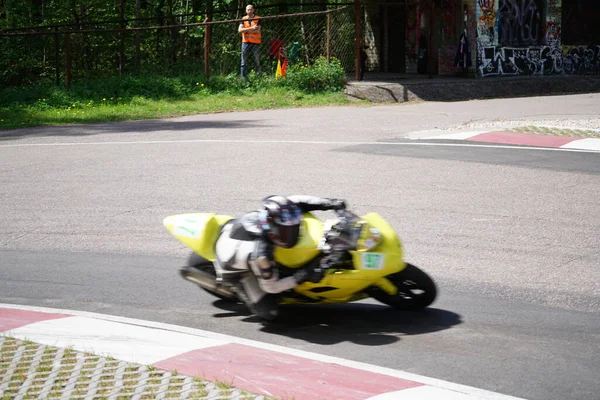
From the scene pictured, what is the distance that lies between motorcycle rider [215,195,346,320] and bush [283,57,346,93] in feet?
53.6

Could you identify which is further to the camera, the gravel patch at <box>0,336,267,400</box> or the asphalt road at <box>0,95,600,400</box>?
the asphalt road at <box>0,95,600,400</box>

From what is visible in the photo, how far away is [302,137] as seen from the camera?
1530 centimetres

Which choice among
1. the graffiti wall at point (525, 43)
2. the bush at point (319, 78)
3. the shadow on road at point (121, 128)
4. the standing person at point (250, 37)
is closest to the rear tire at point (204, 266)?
the shadow on road at point (121, 128)

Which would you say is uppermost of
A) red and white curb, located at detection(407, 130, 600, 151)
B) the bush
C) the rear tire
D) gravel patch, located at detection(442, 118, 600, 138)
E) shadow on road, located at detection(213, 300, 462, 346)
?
the bush

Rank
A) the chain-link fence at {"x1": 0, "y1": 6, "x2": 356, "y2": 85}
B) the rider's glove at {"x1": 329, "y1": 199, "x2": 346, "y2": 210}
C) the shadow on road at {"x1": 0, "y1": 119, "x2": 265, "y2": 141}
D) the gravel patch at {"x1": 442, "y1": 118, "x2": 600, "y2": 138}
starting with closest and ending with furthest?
the rider's glove at {"x1": 329, "y1": 199, "x2": 346, "y2": 210} → the gravel patch at {"x1": 442, "y1": 118, "x2": 600, "y2": 138} → the shadow on road at {"x1": 0, "y1": 119, "x2": 265, "y2": 141} → the chain-link fence at {"x1": 0, "y1": 6, "x2": 356, "y2": 85}

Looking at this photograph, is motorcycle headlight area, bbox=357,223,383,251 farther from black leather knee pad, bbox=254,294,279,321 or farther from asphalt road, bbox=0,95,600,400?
black leather knee pad, bbox=254,294,279,321

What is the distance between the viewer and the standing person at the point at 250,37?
882 inches

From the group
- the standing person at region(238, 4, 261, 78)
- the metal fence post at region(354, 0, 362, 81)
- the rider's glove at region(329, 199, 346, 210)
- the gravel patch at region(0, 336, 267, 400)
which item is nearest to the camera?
the gravel patch at region(0, 336, 267, 400)

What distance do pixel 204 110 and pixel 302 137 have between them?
5.47m

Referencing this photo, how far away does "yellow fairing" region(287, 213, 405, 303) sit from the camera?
6.03 m

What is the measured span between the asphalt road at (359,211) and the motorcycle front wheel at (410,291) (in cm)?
10

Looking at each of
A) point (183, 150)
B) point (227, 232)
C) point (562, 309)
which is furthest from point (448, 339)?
point (183, 150)

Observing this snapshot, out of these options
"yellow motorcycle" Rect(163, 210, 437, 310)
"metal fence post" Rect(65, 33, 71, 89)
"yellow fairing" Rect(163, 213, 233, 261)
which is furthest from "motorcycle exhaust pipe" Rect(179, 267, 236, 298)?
"metal fence post" Rect(65, 33, 71, 89)

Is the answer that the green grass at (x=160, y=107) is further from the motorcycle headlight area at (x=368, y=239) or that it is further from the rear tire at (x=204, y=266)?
the motorcycle headlight area at (x=368, y=239)
